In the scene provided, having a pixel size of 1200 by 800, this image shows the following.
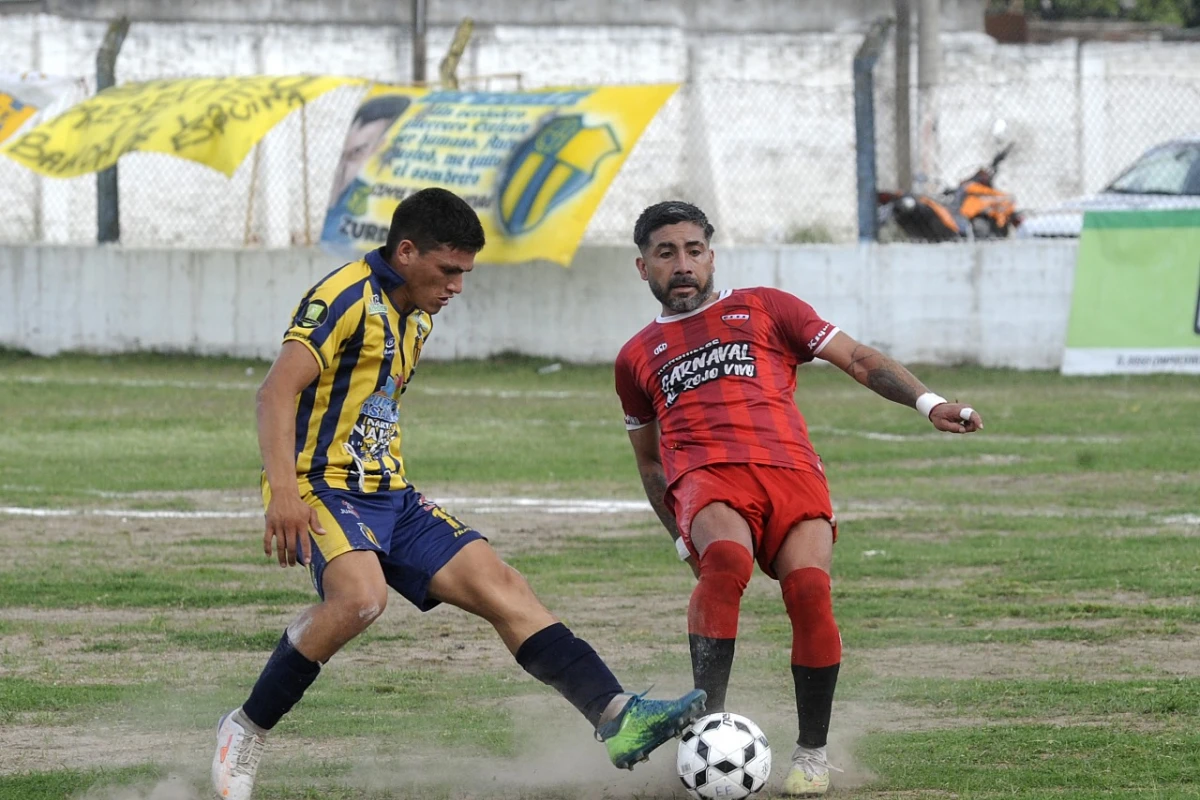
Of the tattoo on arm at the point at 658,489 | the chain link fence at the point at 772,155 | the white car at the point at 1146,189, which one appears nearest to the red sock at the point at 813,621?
the tattoo on arm at the point at 658,489

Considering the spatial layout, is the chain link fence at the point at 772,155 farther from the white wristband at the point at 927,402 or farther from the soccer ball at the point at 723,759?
the soccer ball at the point at 723,759

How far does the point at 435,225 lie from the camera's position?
17.7 ft

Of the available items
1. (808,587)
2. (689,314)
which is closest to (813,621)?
(808,587)

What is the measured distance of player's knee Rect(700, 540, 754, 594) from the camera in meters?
5.41

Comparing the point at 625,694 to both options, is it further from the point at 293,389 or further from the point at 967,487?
the point at 967,487

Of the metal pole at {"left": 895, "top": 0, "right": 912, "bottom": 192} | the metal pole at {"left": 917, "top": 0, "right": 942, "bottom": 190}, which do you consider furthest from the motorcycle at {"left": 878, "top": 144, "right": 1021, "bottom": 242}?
the metal pole at {"left": 917, "top": 0, "right": 942, "bottom": 190}

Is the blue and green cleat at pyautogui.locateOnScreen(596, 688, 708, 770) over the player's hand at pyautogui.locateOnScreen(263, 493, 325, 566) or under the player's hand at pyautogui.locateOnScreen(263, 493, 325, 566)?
under

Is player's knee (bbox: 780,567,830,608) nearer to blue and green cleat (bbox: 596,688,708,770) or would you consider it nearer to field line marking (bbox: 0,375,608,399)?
blue and green cleat (bbox: 596,688,708,770)

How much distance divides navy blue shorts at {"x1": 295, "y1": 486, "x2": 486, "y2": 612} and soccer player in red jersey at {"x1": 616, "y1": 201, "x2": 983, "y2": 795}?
74 cm

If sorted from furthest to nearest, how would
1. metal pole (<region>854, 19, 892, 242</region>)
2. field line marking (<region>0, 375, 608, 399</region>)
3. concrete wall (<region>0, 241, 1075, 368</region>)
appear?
concrete wall (<region>0, 241, 1075, 368</region>) < metal pole (<region>854, 19, 892, 242</region>) < field line marking (<region>0, 375, 608, 399</region>)

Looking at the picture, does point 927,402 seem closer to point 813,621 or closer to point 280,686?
point 813,621

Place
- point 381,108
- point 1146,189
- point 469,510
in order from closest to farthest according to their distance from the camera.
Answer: point 469,510
point 1146,189
point 381,108

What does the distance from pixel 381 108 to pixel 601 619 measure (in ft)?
42.2

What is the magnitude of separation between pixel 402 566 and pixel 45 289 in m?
16.4
